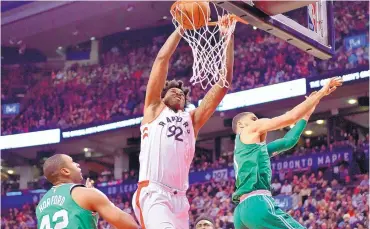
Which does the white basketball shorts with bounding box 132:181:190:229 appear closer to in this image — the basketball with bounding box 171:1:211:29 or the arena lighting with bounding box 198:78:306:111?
the basketball with bounding box 171:1:211:29

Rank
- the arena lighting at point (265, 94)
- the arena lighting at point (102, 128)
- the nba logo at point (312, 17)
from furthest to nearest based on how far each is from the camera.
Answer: the arena lighting at point (102, 128) < the arena lighting at point (265, 94) < the nba logo at point (312, 17)

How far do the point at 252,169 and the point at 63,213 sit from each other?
2.02m

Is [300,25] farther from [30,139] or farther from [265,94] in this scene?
[30,139]

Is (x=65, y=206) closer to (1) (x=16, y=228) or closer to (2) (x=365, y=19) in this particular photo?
(1) (x=16, y=228)

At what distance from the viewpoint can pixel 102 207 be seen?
15.0 ft

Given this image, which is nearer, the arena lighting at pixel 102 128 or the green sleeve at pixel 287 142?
the green sleeve at pixel 287 142

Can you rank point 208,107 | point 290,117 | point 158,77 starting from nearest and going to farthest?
point 158,77 < point 208,107 < point 290,117

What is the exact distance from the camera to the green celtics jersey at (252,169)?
6.09 m

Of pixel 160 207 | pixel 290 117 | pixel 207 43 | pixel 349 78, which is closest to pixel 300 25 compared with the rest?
pixel 207 43

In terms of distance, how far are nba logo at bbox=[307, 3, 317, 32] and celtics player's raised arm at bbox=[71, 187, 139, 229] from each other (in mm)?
3326

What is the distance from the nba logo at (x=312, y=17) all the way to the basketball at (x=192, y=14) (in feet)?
5.64

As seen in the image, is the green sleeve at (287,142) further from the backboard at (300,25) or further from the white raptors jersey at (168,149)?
the white raptors jersey at (168,149)

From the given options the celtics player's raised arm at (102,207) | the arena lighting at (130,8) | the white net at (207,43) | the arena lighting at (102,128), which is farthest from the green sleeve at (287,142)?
the arena lighting at (130,8)

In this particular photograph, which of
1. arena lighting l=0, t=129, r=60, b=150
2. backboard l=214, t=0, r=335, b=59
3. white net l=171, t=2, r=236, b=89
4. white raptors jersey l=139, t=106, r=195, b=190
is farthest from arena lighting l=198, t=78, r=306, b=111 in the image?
white raptors jersey l=139, t=106, r=195, b=190
